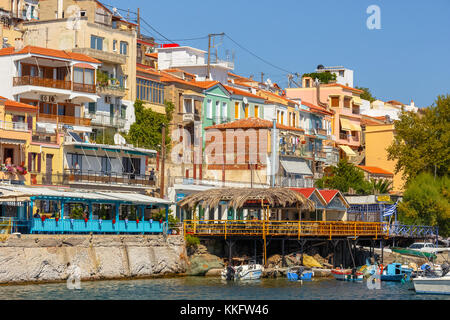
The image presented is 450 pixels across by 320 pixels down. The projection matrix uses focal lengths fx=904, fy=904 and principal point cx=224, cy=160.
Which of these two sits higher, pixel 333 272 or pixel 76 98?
pixel 76 98

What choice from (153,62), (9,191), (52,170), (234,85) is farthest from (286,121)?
(9,191)

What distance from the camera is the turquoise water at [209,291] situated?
142 ft

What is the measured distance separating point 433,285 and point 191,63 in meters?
51.7

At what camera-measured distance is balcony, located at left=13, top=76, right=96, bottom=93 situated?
6575 centimetres

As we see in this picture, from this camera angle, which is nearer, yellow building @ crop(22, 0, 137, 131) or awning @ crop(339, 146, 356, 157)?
yellow building @ crop(22, 0, 137, 131)

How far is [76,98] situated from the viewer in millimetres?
68750

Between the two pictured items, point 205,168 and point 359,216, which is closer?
point 359,216

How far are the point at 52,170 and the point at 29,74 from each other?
9583 millimetres

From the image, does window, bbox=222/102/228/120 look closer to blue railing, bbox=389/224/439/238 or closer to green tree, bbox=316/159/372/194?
green tree, bbox=316/159/372/194

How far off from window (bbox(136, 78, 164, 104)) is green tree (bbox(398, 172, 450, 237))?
22.8 m

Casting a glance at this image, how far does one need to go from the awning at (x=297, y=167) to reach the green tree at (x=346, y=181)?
1888 millimetres

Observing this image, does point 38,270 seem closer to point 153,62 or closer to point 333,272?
point 333,272

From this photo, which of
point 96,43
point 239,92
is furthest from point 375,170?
point 96,43

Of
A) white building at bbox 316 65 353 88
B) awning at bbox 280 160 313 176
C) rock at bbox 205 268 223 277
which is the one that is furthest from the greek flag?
white building at bbox 316 65 353 88
